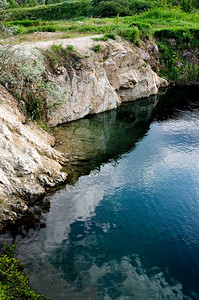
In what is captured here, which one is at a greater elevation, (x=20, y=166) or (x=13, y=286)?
(x=20, y=166)

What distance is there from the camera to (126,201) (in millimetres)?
16469

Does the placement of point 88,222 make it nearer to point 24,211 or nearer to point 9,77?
point 24,211

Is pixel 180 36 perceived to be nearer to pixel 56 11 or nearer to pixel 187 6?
pixel 187 6

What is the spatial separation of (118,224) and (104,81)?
1919cm

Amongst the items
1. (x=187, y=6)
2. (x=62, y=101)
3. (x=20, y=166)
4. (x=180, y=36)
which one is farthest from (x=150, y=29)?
(x=20, y=166)

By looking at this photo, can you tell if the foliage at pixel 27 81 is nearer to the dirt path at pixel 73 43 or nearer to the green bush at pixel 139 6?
the dirt path at pixel 73 43

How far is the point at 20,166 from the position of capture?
15797mm

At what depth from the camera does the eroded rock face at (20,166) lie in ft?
47.9

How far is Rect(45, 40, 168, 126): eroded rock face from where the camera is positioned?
26.6 meters

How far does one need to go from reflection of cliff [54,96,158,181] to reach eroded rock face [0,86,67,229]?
1733mm

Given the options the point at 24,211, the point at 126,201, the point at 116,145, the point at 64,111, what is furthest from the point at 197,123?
the point at 24,211

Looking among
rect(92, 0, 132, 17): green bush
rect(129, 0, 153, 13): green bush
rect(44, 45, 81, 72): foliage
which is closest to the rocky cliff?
rect(44, 45, 81, 72): foliage

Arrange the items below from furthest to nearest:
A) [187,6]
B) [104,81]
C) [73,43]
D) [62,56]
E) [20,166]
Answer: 1. [187,6]
2. [104,81]
3. [73,43]
4. [62,56]
5. [20,166]

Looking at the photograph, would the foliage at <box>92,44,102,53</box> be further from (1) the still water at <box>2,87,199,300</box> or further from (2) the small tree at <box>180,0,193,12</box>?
(2) the small tree at <box>180,0,193,12</box>
